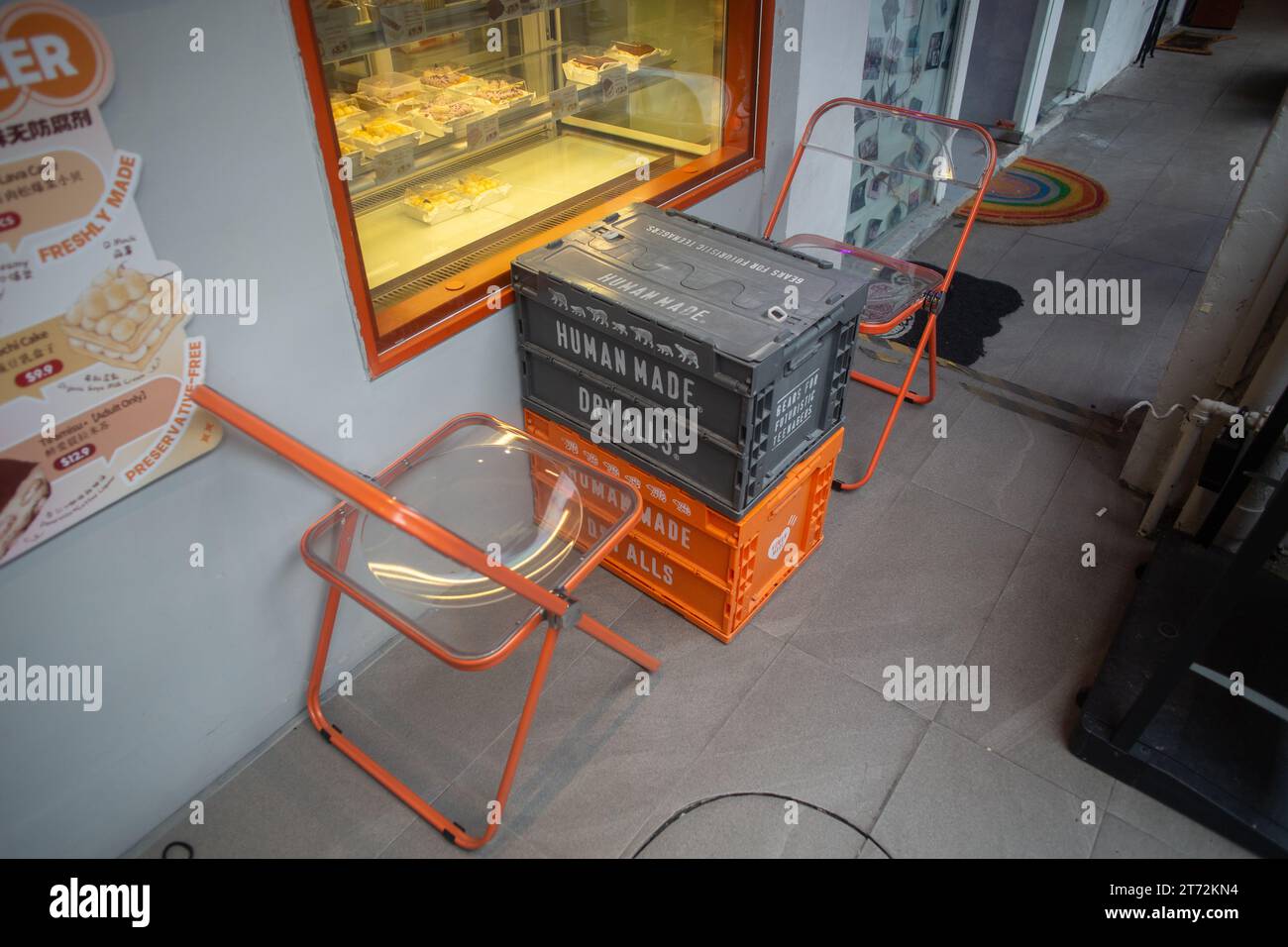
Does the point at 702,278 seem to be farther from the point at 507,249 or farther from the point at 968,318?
the point at 968,318

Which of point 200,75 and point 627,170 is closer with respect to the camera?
point 200,75

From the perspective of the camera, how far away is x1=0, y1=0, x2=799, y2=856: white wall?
1.66 m

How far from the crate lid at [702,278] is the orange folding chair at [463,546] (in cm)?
48

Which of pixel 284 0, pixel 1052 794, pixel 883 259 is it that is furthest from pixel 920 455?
pixel 284 0

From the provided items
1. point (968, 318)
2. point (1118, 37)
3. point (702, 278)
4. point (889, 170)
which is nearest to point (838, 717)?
point (702, 278)

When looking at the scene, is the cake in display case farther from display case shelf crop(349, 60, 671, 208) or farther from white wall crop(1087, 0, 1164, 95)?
white wall crop(1087, 0, 1164, 95)

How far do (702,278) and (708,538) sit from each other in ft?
2.60

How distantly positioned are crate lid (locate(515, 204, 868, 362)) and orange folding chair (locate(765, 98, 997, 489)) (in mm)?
548

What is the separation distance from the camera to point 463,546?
65.9 inches

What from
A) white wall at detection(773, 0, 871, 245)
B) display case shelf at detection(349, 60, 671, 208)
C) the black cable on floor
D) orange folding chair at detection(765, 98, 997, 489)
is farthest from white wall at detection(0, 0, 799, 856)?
white wall at detection(773, 0, 871, 245)

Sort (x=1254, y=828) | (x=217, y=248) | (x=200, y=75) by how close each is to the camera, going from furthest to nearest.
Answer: (x=1254, y=828)
(x=217, y=248)
(x=200, y=75)

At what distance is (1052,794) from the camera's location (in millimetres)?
2326

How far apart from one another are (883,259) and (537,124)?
1508 mm
